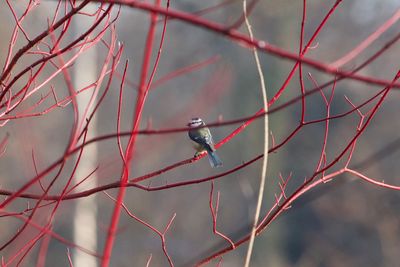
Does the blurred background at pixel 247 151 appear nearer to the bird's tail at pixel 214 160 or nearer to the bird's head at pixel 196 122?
the bird's head at pixel 196 122

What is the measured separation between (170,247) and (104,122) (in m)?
2.37

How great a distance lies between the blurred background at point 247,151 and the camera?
10203mm

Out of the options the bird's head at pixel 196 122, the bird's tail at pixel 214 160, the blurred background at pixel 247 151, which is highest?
the blurred background at pixel 247 151

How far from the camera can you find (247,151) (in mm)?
11750

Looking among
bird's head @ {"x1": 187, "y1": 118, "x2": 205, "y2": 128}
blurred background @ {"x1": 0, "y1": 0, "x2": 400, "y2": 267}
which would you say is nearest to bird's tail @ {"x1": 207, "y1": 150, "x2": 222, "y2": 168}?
bird's head @ {"x1": 187, "y1": 118, "x2": 205, "y2": 128}

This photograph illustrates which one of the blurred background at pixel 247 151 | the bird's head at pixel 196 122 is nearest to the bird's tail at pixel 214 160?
the bird's head at pixel 196 122

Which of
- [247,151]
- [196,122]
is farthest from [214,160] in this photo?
[247,151]

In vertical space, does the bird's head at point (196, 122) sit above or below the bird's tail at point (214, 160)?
above

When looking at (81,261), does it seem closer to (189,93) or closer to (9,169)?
(9,169)

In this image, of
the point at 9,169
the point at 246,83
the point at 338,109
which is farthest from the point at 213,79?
the point at 246,83

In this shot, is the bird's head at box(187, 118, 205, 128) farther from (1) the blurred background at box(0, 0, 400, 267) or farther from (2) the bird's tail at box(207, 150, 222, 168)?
(1) the blurred background at box(0, 0, 400, 267)

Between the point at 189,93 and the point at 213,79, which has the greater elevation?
the point at 189,93

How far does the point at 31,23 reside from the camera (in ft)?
36.0

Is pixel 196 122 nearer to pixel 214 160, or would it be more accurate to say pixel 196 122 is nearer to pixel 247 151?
pixel 214 160
